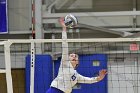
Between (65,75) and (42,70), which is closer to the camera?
(65,75)

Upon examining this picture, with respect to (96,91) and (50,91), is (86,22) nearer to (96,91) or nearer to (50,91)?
(96,91)

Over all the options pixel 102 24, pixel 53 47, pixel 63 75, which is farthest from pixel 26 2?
pixel 63 75

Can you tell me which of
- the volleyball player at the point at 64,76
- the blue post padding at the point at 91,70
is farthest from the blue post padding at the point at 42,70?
the volleyball player at the point at 64,76

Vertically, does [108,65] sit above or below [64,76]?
below

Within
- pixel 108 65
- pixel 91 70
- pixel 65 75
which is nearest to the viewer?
pixel 65 75

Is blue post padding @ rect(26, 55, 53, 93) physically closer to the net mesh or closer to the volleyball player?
the net mesh

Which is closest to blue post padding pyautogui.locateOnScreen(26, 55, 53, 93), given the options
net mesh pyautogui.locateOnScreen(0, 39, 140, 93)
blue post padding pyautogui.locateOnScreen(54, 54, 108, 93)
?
net mesh pyautogui.locateOnScreen(0, 39, 140, 93)

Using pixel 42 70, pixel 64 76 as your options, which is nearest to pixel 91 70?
pixel 42 70

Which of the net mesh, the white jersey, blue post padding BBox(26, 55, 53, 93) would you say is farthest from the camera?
the net mesh

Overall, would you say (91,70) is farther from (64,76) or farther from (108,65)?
(64,76)

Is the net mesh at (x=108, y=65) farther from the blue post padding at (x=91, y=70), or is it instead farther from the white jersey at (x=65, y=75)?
the white jersey at (x=65, y=75)

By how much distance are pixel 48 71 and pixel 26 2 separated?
1.80m

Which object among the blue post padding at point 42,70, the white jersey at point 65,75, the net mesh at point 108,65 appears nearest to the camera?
the white jersey at point 65,75

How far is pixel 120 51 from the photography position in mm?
8406
